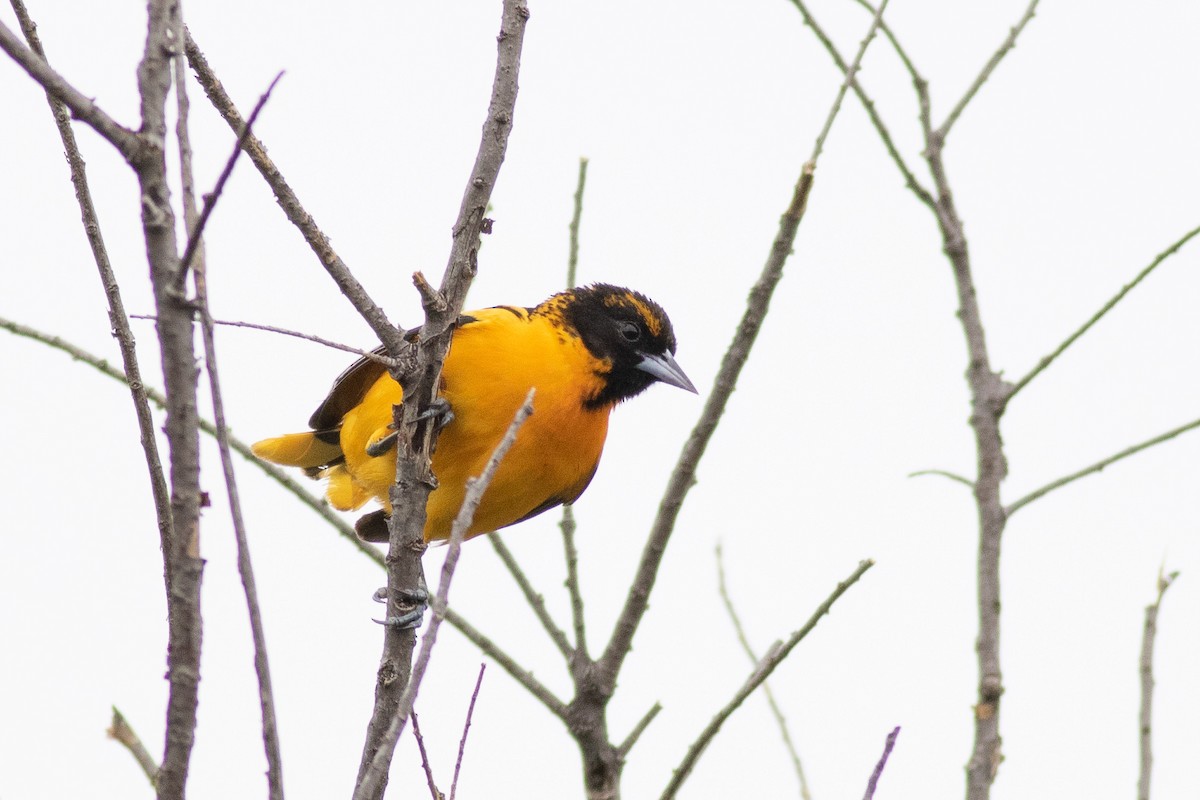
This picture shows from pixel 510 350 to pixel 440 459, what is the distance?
43cm

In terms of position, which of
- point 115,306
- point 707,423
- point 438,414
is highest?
point 438,414

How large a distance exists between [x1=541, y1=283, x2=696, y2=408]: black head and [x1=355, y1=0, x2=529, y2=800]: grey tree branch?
179 centimetres

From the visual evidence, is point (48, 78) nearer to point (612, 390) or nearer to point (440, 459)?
point (440, 459)

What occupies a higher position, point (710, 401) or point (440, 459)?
point (440, 459)

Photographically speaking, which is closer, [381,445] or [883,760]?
[883,760]

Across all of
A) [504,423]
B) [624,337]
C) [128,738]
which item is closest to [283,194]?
[128,738]

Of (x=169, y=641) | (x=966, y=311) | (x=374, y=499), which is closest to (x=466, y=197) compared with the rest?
(x=169, y=641)

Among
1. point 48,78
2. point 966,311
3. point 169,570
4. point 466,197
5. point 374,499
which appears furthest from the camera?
point 374,499

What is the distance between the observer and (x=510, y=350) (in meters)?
4.44

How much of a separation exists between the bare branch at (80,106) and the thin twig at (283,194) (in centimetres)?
67

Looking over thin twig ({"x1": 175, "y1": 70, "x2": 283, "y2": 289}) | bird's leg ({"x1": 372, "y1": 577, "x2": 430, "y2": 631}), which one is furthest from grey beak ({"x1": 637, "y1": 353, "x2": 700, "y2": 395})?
thin twig ({"x1": 175, "y1": 70, "x2": 283, "y2": 289})

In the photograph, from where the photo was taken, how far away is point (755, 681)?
2635mm

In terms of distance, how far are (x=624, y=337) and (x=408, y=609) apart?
1892mm

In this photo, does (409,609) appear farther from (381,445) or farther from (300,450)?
(300,450)
